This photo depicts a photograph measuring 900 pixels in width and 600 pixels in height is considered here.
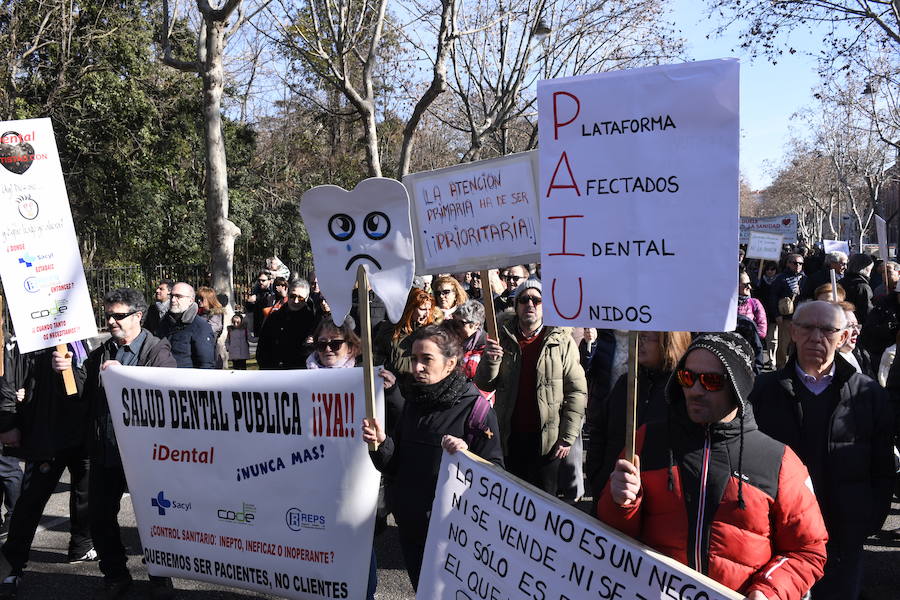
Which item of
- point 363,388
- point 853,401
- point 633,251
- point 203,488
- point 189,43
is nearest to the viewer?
point 633,251

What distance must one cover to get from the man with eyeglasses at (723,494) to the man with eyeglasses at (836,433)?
116cm

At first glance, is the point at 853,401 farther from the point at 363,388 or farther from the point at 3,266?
the point at 3,266

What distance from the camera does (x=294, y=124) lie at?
1462 inches

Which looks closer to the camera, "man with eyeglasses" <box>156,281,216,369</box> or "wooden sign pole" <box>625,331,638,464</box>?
"wooden sign pole" <box>625,331,638,464</box>

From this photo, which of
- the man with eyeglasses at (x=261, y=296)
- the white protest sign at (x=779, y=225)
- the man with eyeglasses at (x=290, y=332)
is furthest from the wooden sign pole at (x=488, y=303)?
the white protest sign at (x=779, y=225)

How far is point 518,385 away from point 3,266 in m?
3.03

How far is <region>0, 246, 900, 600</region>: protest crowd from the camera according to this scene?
248 cm

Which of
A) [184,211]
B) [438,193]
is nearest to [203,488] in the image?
[438,193]

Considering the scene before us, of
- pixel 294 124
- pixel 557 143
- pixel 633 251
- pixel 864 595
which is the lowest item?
pixel 864 595

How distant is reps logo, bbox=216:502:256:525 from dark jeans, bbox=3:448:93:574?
1.33m

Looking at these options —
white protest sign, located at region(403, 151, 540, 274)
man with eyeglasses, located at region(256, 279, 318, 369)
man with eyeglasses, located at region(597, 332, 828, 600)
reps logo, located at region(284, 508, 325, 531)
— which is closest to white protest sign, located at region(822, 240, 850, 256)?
man with eyeglasses, located at region(256, 279, 318, 369)

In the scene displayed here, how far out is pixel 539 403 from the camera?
4824 millimetres

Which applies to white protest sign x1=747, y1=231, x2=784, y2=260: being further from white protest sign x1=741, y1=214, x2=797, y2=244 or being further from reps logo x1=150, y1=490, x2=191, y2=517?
reps logo x1=150, y1=490, x2=191, y2=517

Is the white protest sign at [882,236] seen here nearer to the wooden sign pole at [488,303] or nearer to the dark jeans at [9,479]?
the wooden sign pole at [488,303]
